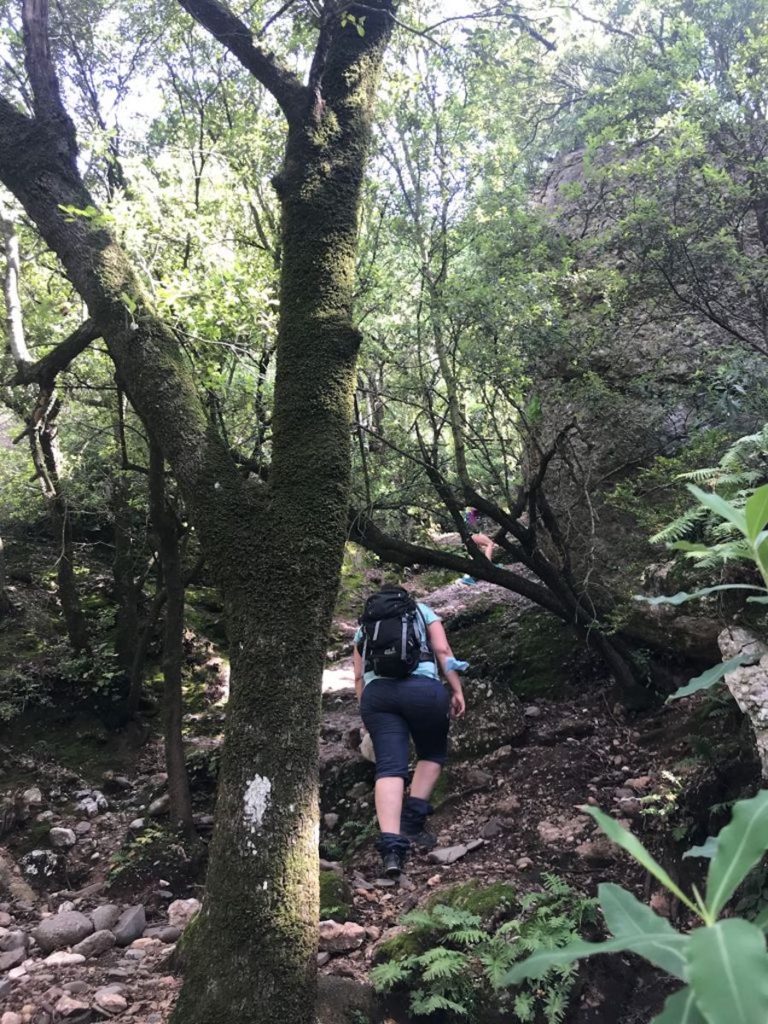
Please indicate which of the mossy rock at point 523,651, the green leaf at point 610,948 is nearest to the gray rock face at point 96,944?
the mossy rock at point 523,651

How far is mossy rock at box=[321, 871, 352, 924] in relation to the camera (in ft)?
13.1

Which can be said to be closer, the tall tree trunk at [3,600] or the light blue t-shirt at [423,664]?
the light blue t-shirt at [423,664]

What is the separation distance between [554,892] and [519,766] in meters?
2.16

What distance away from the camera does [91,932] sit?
435 centimetres

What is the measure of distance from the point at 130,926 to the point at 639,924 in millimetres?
4294

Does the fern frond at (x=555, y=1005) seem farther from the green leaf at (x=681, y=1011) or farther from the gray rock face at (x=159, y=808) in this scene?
the gray rock face at (x=159, y=808)

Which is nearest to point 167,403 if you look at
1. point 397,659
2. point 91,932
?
point 397,659

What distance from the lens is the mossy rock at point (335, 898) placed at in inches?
157

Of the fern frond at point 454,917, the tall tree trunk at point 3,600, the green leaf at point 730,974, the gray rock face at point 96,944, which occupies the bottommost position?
the gray rock face at point 96,944

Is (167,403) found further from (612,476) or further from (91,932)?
(612,476)

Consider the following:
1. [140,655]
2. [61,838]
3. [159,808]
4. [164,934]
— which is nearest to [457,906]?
[164,934]

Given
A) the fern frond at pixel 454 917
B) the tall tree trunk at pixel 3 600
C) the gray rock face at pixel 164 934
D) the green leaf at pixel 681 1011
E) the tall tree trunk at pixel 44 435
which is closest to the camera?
→ the green leaf at pixel 681 1011

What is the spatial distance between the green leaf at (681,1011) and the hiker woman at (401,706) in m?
3.69

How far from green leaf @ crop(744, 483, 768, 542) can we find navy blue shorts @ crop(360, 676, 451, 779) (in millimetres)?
3688
